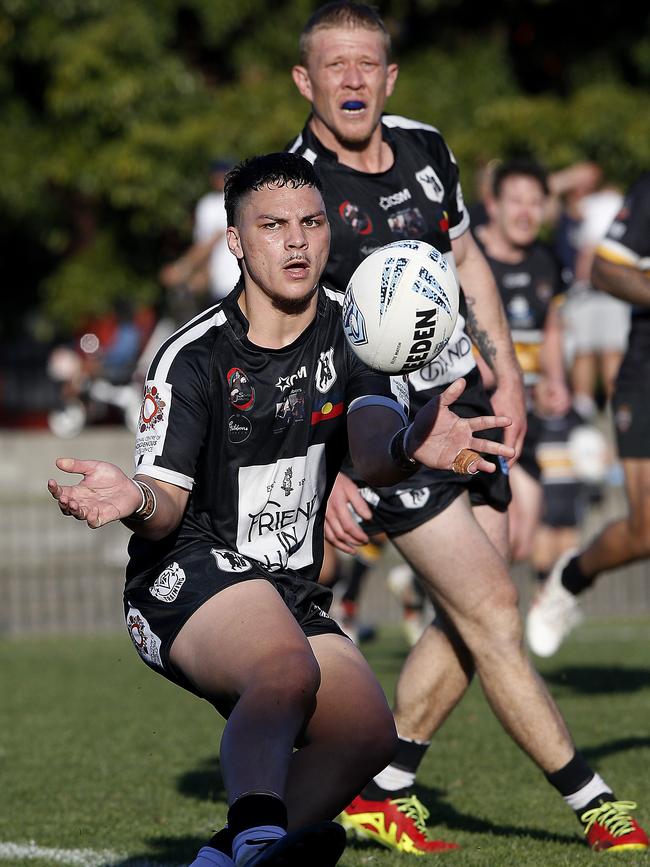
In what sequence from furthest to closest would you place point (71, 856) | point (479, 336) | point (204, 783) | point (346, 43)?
point (204, 783) < point (479, 336) < point (346, 43) < point (71, 856)

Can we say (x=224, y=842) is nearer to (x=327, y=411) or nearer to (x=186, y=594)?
(x=186, y=594)

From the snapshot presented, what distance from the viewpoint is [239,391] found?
4289 millimetres

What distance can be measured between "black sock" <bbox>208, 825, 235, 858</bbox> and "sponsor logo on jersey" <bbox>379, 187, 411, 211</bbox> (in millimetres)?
2414

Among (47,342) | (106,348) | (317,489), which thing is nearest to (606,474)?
(106,348)

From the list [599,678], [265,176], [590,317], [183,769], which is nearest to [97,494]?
[265,176]

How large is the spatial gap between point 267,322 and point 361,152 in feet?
4.23

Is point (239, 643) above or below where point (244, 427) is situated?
below

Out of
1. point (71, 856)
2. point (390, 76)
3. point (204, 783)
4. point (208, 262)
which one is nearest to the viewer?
point (71, 856)

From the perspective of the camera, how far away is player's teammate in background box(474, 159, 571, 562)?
916cm

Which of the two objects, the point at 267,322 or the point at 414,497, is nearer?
the point at 267,322

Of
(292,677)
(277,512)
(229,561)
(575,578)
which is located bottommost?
(575,578)

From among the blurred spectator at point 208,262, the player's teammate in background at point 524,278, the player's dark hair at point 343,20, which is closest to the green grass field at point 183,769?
the player's teammate in background at point 524,278

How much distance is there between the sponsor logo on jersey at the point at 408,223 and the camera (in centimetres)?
533

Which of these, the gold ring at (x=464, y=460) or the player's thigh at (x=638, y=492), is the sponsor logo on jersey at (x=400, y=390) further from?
the player's thigh at (x=638, y=492)
